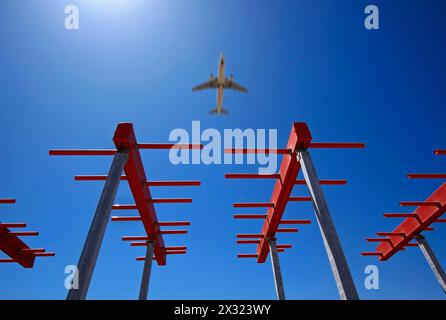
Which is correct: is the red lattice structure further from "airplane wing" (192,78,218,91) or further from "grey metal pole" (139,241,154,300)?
"airplane wing" (192,78,218,91)

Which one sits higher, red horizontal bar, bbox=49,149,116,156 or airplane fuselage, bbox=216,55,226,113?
airplane fuselage, bbox=216,55,226,113

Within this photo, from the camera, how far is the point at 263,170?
10039 millimetres

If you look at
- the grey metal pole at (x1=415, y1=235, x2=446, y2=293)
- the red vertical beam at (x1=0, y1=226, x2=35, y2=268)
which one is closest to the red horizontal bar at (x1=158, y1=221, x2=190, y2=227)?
the red vertical beam at (x1=0, y1=226, x2=35, y2=268)

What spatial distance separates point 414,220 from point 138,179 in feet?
43.1

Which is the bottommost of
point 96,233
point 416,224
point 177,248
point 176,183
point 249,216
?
point 96,233

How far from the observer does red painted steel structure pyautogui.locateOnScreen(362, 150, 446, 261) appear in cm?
1151

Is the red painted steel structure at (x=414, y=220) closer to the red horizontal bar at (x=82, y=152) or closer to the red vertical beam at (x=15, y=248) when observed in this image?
the red horizontal bar at (x=82, y=152)

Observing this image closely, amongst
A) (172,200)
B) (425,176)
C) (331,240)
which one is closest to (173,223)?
(172,200)

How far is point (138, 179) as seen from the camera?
9.37 m

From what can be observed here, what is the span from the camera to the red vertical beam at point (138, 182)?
778 cm

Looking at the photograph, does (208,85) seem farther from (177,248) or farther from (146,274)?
(146,274)

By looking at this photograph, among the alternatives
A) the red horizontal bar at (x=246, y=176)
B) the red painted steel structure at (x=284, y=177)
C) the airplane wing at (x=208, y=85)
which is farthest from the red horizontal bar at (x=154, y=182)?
the airplane wing at (x=208, y=85)

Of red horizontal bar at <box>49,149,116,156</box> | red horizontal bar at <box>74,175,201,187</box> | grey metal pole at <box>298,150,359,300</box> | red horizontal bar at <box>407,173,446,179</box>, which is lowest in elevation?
grey metal pole at <box>298,150,359,300</box>
